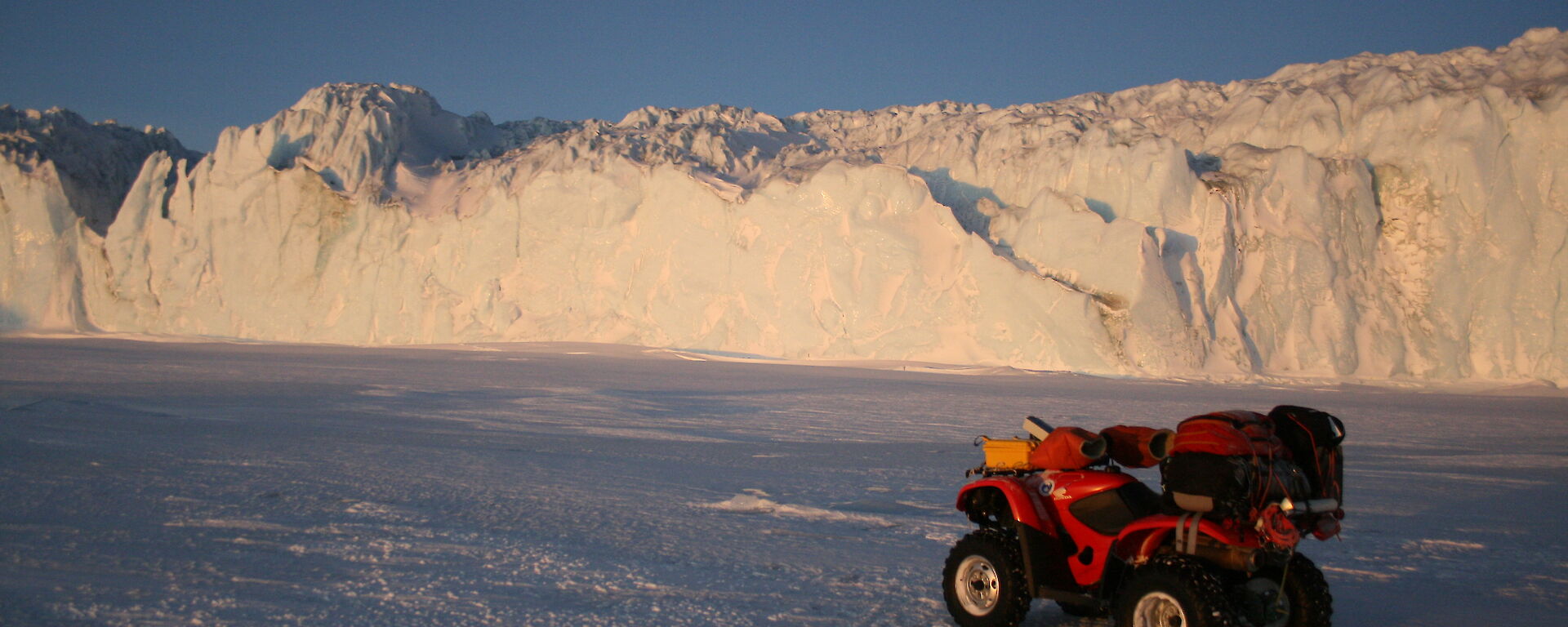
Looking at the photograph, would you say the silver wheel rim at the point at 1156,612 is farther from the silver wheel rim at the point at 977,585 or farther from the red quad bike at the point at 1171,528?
the silver wheel rim at the point at 977,585

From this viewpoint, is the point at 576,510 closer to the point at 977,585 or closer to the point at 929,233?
the point at 977,585

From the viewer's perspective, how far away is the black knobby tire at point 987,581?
4.26 m

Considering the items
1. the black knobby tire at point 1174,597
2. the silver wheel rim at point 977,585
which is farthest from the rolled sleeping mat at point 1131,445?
the silver wheel rim at point 977,585

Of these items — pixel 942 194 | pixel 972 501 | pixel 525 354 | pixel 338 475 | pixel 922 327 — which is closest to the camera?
pixel 972 501

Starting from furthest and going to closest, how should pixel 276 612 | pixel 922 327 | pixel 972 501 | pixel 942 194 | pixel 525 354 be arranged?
1. pixel 942 194
2. pixel 525 354
3. pixel 922 327
4. pixel 972 501
5. pixel 276 612

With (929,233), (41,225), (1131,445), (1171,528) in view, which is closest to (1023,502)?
(1131,445)

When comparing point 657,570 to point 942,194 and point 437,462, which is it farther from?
point 942,194

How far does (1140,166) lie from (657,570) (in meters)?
31.3

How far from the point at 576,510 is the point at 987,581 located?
3.61 meters

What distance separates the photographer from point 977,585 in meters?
4.46

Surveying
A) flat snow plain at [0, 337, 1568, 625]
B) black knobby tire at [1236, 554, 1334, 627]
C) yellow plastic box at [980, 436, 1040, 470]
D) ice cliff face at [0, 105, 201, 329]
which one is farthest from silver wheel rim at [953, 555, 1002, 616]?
ice cliff face at [0, 105, 201, 329]

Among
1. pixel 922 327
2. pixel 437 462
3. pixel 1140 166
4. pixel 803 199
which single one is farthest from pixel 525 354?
pixel 437 462

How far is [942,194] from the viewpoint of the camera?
38.2 meters

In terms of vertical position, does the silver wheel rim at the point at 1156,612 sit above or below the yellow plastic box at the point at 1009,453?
below
